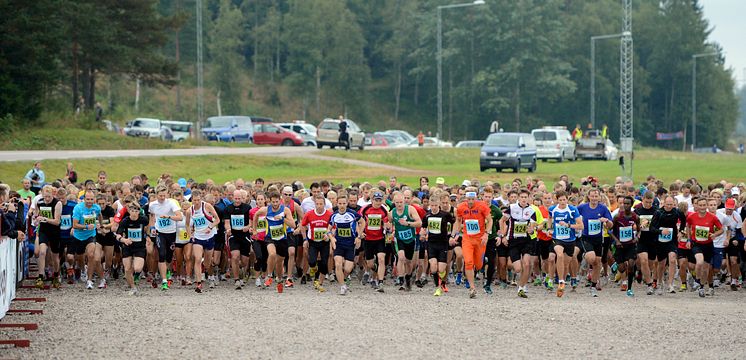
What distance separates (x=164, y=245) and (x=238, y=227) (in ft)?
4.33

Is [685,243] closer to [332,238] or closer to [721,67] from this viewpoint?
[332,238]

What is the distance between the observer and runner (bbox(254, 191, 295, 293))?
1766 cm

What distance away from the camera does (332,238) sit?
17.4 metres

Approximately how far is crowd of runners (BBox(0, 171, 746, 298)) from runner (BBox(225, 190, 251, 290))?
0.02 m

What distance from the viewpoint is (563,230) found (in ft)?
56.6

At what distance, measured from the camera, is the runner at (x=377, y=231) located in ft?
57.7

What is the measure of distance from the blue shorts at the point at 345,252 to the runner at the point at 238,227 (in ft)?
5.38

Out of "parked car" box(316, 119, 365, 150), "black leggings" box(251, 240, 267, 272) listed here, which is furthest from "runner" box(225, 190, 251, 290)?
"parked car" box(316, 119, 365, 150)

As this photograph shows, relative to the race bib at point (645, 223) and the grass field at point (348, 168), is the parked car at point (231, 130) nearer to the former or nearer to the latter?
the grass field at point (348, 168)

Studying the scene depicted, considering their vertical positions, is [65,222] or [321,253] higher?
[65,222]

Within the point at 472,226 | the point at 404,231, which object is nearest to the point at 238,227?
the point at 404,231

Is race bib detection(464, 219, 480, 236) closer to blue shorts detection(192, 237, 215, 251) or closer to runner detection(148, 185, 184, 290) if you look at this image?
blue shorts detection(192, 237, 215, 251)

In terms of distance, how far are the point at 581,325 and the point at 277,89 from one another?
83.1 meters

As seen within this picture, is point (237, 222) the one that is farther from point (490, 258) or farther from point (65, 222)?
point (490, 258)
